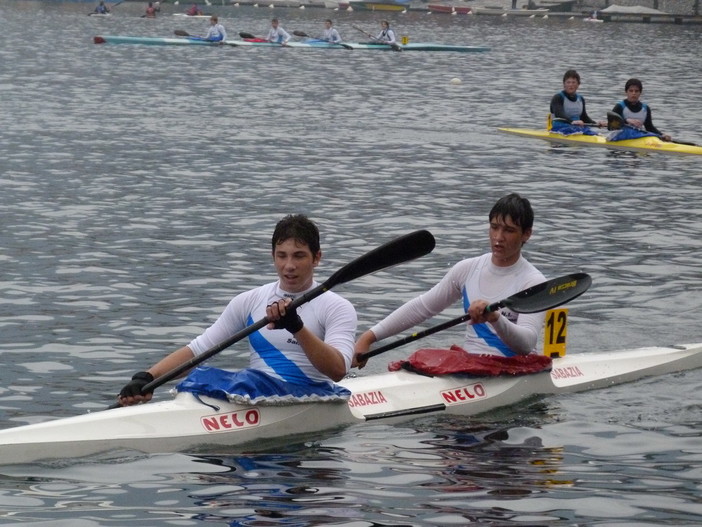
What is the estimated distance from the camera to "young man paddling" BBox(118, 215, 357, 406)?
7.69 m

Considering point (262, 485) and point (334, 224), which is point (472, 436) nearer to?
point (262, 485)

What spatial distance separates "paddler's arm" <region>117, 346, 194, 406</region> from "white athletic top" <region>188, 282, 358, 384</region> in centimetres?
13

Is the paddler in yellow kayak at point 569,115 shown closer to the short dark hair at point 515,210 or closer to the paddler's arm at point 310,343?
the short dark hair at point 515,210

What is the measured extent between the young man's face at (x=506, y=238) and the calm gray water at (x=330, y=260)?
115 centimetres

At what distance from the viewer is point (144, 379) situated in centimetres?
813

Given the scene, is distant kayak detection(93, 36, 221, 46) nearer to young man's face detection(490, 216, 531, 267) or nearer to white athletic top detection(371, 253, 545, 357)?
white athletic top detection(371, 253, 545, 357)

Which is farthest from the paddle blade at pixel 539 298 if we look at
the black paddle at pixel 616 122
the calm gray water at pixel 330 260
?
the black paddle at pixel 616 122

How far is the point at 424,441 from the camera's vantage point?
8516 millimetres

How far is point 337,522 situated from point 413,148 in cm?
1907

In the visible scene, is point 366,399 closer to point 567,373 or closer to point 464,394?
point 464,394

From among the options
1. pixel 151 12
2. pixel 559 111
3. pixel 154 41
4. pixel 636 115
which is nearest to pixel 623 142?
pixel 636 115

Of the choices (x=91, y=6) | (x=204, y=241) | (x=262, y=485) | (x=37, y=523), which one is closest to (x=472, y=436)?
(x=262, y=485)

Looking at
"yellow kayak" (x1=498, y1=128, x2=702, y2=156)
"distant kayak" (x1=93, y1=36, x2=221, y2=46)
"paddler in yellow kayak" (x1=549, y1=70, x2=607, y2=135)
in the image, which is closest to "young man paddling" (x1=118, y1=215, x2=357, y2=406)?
"yellow kayak" (x1=498, y1=128, x2=702, y2=156)

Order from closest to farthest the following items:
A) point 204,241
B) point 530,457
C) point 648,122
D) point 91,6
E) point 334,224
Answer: point 530,457
point 204,241
point 334,224
point 648,122
point 91,6
